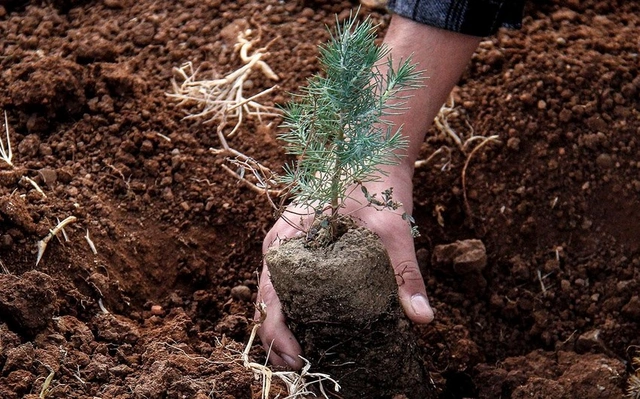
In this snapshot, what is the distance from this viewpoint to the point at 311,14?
10.7ft

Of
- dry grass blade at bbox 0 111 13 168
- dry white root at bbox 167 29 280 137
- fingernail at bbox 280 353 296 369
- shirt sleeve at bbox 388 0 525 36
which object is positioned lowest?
fingernail at bbox 280 353 296 369

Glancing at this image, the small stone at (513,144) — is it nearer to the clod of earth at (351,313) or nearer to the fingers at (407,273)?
the fingers at (407,273)

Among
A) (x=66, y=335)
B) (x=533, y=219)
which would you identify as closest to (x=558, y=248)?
(x=533, y=219)

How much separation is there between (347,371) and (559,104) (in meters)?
1.36

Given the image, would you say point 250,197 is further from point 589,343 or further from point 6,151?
point 589,343

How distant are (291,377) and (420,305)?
1.22ft

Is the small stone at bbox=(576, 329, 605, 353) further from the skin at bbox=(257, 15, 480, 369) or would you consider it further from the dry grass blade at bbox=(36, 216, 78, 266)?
the dry grass blade at bbox=(36, 216, 78, 266)

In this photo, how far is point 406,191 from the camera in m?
2.43

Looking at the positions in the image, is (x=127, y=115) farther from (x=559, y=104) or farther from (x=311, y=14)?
(x=559, y=104)

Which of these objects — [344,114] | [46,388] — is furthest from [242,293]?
[344,114]

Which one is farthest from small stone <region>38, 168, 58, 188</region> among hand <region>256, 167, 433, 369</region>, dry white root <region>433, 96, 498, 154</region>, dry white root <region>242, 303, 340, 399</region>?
dry white root <region>433, 96, 498, 154</region>

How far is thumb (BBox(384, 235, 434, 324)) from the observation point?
2.14 metres

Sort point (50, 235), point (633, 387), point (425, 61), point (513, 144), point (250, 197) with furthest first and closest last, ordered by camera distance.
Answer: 1. point (513, 144)
2. point (250, 197)
3. point (425, 61)
4. point (50, 235)
5. point (633, 387)

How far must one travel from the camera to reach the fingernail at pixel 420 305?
7.02 feet
